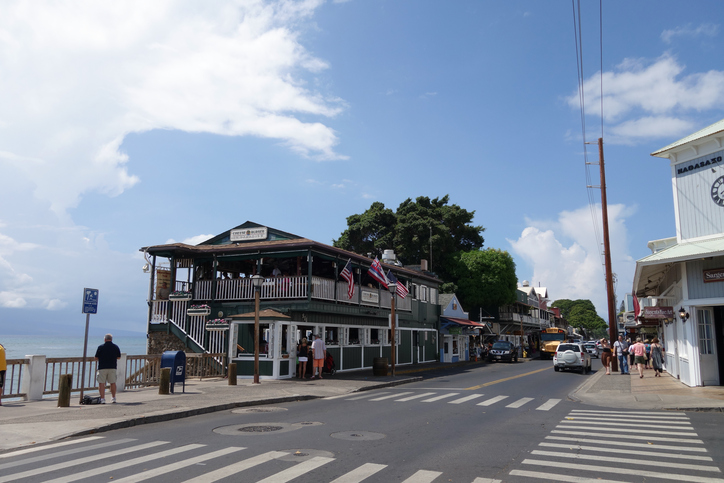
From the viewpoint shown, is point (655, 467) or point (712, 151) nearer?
point (655, 467)

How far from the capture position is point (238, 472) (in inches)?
264

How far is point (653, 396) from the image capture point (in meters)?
16.3

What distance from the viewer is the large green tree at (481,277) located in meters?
56.7

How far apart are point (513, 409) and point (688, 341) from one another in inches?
345

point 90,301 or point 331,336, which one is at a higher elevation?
point 90,301

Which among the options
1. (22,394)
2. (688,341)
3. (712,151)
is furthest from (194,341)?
(712,151)

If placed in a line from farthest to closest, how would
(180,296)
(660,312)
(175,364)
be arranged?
(180,296)
(660,312)
(175,364)

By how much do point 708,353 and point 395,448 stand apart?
1473cm

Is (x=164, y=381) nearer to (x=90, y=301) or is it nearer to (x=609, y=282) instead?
(x=90, y=301)

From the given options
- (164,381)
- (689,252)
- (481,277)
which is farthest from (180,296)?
(481,277)

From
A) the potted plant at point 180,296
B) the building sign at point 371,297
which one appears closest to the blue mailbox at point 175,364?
the potted plant at point 180,296

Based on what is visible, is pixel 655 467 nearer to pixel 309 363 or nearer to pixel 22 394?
pixel 22 394

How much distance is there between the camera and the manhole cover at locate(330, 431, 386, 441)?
29.9 ft

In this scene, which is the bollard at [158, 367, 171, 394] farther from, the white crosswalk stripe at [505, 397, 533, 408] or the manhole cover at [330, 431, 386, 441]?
the white crosswalk stripe at [505, 397, 533, 408]
